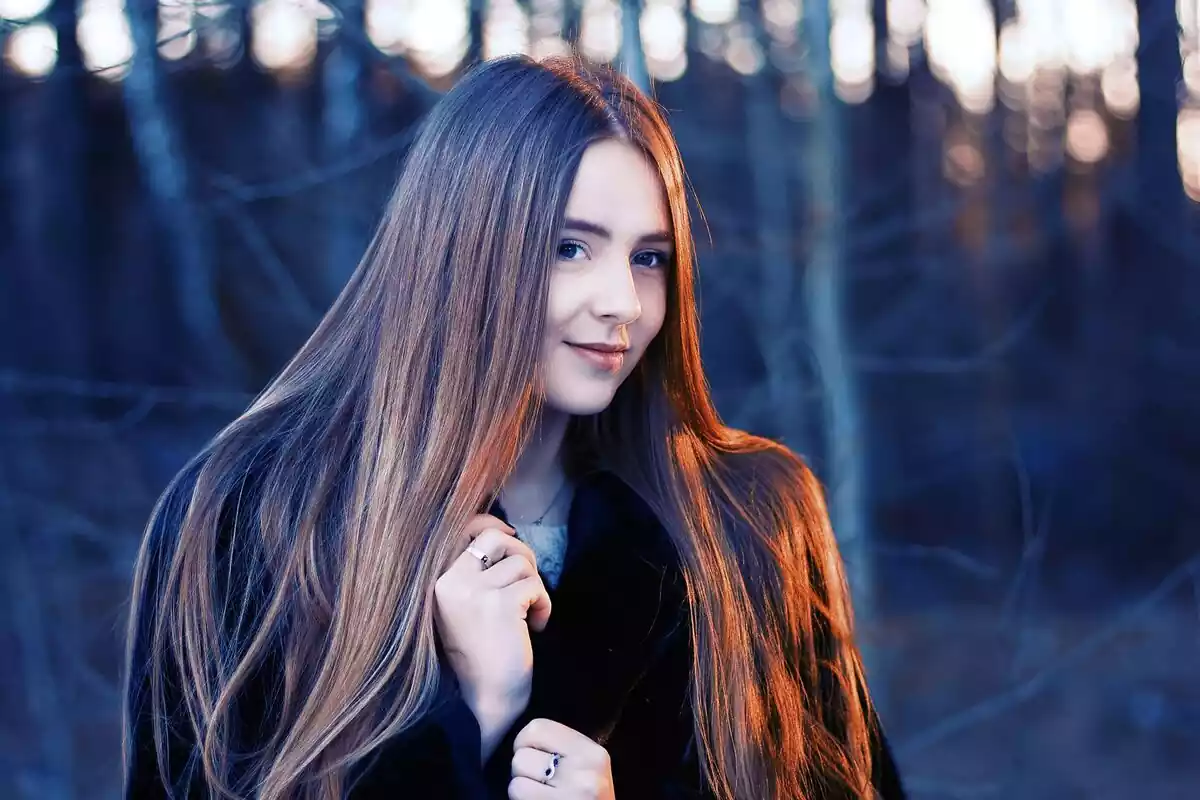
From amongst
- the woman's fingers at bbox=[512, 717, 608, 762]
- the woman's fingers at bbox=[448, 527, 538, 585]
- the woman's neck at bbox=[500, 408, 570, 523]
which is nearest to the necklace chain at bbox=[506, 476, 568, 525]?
the woman's neck at bbox=[500, 408, 570, 523]

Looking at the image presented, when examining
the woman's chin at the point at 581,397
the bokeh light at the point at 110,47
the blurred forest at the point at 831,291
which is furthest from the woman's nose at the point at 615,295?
the bokeh light at the point at 110,47

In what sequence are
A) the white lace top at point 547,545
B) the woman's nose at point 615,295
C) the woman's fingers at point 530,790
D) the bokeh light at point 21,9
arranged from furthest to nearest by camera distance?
the bokeh light at point 21,9 → the white lace top at point 547,545 → the woman's nose at point 615,295 → the woman's fingers at point 530,790

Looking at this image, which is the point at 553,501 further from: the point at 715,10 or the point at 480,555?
the point at 715,10

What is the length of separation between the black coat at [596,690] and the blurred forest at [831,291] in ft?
3.23

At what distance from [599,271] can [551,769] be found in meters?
0.65

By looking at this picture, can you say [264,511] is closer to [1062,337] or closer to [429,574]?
[429,574]

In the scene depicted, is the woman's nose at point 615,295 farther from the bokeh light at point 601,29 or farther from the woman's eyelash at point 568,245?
the bokeh light at point 601,29

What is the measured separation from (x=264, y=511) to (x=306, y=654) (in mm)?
207

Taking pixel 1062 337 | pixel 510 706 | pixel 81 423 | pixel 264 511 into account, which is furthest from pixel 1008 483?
pixel 81 423

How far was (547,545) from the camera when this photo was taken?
5.74ft

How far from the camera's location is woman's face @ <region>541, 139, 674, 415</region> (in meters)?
1.49

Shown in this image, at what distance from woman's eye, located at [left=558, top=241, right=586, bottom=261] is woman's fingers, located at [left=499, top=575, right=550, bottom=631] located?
437mm

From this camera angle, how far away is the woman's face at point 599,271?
149 cm

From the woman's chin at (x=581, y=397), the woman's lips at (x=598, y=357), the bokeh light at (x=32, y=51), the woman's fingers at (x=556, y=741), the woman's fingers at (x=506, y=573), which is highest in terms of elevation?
the bokeh light at (x=32, y=51)
